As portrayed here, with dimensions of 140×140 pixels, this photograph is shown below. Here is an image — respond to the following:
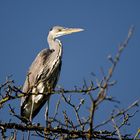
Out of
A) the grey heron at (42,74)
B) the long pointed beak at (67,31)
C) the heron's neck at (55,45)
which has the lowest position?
the grey heron at (42,74)

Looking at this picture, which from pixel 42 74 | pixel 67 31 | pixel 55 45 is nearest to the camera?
pixel 42 74

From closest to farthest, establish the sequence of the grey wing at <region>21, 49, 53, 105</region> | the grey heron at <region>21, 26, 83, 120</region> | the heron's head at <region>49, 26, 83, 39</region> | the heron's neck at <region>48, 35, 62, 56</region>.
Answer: the grey heron at <region>21, 26, 83, 120</region> → the grey wing at <region>21, 49, 53, 105</region> → the heron's neck at <region>48, 35, 62, 56</region> → the heron's head at <region>49, 26, 83, 39</region>

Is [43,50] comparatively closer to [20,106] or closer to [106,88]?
[20,106]

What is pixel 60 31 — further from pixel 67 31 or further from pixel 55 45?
pixel 55 45

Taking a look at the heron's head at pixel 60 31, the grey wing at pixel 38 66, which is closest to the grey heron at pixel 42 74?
the grey wing at pixel 38 66

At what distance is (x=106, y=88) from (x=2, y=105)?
5.24 feet

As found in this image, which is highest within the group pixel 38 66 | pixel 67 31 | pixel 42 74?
pixel 67 31

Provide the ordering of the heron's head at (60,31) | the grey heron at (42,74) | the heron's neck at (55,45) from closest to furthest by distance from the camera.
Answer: the grey heron at (42,74)
the heron's neck at (55,45)
the heron's head at (60,31)

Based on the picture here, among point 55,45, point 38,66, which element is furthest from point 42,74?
point 55,45

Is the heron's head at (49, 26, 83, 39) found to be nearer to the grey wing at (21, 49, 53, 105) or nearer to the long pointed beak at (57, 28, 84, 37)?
the long pointed beak at (57, 28, 84, 37)

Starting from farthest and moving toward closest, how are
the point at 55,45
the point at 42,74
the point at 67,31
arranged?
1. the point at 67,31
2. the point at 55,45
3. the point at 42,74

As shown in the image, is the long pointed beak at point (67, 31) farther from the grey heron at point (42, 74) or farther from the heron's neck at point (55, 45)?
the grey heron at point (42, 74)

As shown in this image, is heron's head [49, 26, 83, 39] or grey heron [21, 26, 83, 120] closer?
grey heron [21, 26, 83, 120]

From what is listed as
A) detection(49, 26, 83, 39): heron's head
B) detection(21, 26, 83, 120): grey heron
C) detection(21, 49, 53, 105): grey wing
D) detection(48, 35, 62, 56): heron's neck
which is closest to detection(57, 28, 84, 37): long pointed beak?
detection(49, 26, 83, 39): heron's head
